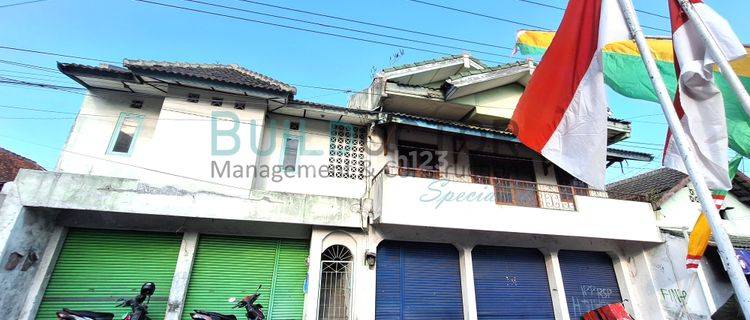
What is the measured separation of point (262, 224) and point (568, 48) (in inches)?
295

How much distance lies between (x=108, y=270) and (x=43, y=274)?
117 centimetres

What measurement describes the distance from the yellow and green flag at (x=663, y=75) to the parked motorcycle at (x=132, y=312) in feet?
30.9

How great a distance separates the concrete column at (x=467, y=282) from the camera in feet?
30.6

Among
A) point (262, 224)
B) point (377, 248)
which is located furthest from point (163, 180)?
point (377, 248)

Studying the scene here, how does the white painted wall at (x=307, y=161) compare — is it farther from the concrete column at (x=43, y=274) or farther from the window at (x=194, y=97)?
the concrete column at (x=43, y=274)

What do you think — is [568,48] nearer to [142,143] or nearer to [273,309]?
[273,309]

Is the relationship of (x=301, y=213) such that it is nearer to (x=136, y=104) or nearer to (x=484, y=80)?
(x=136, y=104)

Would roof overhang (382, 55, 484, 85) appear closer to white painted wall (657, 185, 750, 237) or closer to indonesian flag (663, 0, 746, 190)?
indonesian flag (663, 0, 746, 190)

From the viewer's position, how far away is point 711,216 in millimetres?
3018

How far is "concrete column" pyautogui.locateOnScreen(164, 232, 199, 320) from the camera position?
7754 mm

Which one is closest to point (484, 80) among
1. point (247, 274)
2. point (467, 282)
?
point (467, 282)

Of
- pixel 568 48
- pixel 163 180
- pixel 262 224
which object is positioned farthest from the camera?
pixel 262 224

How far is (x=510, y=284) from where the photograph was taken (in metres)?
10.3

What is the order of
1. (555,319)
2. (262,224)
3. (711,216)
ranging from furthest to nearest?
(555,319)
(262,224)
(711,216)
